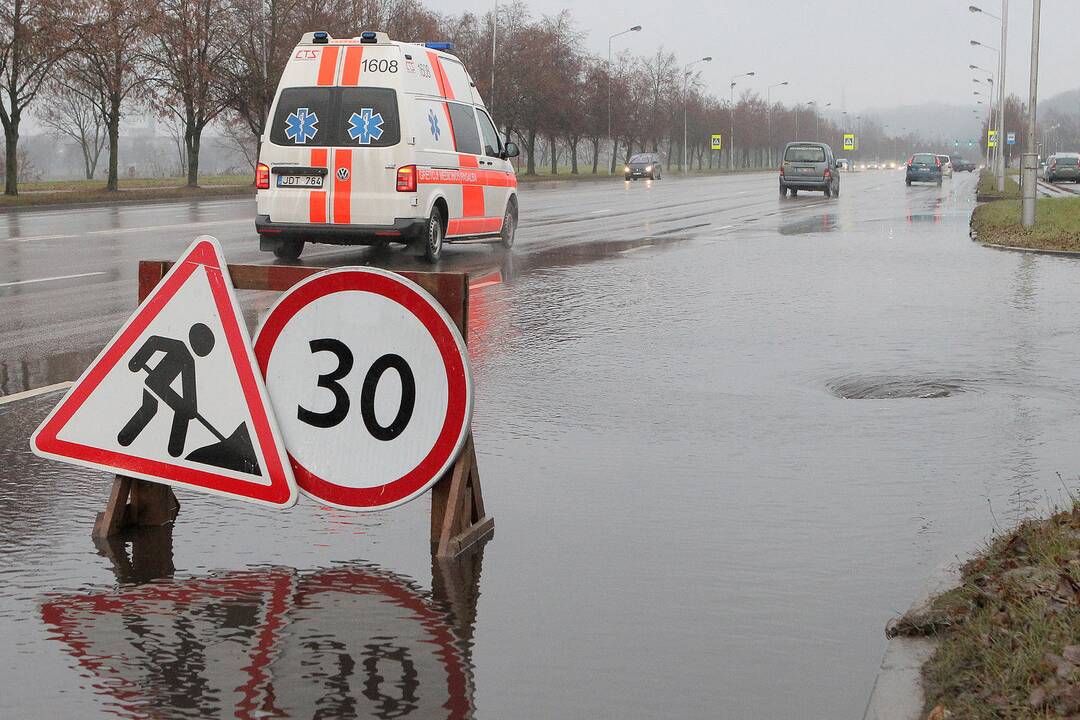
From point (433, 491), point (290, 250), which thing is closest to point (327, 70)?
point (290, 250)

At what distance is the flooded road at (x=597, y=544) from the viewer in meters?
4.08

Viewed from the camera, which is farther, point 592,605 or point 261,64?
point 261,64

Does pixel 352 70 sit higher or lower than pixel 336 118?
higher

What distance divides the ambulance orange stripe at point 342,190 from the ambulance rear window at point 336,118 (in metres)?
0.14

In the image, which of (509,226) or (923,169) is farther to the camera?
(923,169)

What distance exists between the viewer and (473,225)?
19312mm

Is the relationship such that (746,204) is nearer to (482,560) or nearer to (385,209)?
(385,209)

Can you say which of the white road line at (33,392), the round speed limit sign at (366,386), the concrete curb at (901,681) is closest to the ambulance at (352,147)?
the white road line at (33,392)

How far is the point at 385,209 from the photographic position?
55.8ft

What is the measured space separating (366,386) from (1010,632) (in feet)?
7.98

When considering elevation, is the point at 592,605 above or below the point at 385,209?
below

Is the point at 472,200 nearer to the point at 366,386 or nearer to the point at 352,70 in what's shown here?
the point at 352,70

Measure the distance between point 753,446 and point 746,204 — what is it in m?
35.0

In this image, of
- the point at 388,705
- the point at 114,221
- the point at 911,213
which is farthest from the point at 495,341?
the point at 911,213
